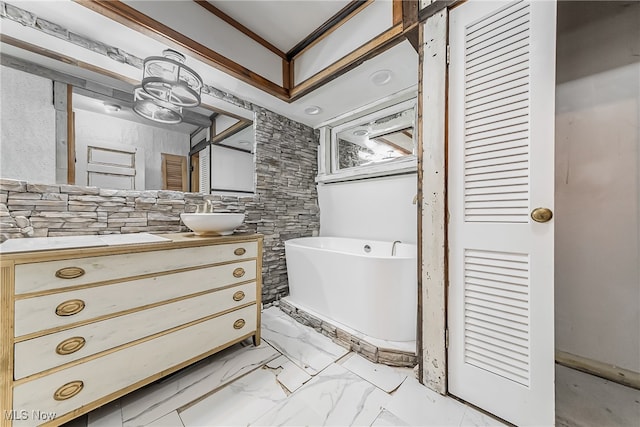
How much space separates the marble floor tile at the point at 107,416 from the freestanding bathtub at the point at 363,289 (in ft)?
4.41

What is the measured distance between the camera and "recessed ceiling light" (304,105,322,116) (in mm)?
2373

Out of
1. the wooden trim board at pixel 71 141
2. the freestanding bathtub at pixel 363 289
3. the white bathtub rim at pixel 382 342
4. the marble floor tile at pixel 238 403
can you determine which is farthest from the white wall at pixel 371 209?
the wooden trim board at pixel 71 141

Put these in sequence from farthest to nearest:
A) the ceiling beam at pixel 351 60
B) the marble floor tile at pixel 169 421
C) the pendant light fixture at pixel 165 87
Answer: the pendant light fixture at pixel 165 87
the ceiling beam at pixel 351 60
the marble floor tile at pixel 169 421

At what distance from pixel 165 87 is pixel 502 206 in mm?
2222

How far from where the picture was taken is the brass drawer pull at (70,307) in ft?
3.12

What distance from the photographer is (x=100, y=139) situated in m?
1.48

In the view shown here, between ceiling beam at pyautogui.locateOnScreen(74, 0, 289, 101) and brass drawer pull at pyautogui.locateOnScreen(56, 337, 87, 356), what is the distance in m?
1.68

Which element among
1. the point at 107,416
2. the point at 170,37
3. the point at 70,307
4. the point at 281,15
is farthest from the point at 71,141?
the point at 281,15

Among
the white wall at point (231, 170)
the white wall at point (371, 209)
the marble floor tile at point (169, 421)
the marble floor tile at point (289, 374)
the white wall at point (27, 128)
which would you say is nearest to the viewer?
the marble floor tile at point (169, 421)

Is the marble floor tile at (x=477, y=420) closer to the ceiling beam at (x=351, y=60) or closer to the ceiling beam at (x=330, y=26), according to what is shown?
the ceiling beam at (x=351, y=60)

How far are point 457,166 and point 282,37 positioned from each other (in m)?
1.81

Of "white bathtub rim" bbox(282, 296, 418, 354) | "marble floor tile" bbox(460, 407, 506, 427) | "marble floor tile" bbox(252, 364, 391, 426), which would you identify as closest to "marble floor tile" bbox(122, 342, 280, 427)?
"marble floor tile" bbox(252, 364, 391, 426)

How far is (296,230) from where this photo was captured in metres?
2.70

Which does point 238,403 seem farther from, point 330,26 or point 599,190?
point 330,26
